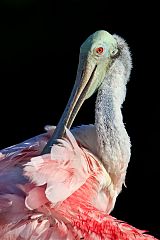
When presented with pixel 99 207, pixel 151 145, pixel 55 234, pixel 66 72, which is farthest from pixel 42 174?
pixel 66 72

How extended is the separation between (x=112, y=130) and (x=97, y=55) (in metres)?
0.33

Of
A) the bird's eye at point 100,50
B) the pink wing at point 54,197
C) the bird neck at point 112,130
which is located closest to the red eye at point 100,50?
the bird's eye at point 100,50

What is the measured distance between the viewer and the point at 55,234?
12.3ft

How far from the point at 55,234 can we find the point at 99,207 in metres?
0.54

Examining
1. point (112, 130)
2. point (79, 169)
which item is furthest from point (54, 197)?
point (112, 130)

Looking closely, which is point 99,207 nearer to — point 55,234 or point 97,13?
point 55,234

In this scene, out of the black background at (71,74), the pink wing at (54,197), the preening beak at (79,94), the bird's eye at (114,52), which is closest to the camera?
the pink wing at (54,197)

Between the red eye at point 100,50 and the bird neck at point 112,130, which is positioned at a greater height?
the red eye at point 100,50

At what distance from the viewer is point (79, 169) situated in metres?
4.05

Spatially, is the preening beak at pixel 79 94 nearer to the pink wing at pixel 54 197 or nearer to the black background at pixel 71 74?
the pink wing at pixel 54 197

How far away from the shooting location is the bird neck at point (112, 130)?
14.1ft

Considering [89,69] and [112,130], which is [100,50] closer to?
[89,69]

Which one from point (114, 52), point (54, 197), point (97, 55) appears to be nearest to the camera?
point (54, 197)

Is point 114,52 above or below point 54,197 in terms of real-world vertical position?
above
